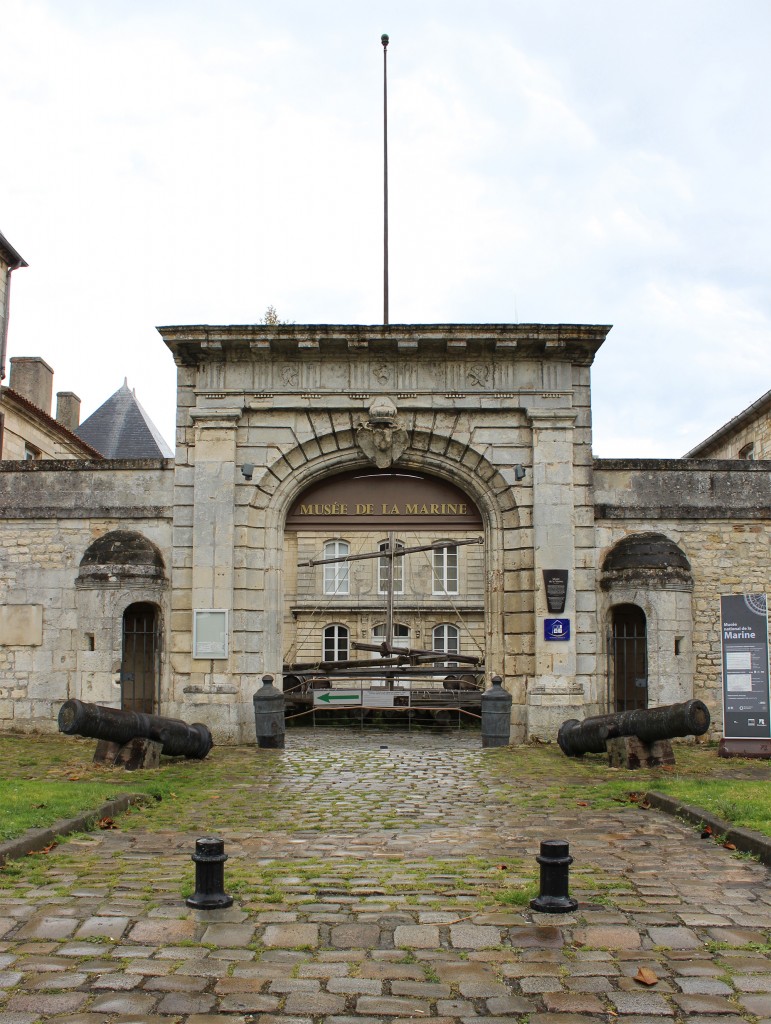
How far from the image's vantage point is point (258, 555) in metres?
14.4

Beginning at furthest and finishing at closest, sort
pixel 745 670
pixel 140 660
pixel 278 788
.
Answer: pixel 140 660 → pixel 745 670 → pixel 278 788

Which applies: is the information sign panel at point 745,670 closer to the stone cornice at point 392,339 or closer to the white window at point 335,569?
the stone cornice at point 392,339

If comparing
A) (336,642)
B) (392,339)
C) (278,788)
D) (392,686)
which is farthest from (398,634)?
(278,788)

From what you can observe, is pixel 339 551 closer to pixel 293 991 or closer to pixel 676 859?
pixel 676 859

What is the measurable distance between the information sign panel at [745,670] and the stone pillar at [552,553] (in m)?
2.36

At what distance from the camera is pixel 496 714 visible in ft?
43.7

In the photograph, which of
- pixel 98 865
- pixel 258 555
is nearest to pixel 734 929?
pixel 98 865

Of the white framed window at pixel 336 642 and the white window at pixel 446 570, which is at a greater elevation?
the white window at pixel 446 570

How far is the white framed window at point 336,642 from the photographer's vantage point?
27984mm

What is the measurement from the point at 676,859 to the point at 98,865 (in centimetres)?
344

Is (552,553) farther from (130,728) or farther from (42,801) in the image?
(42,801)

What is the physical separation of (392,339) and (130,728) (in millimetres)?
6555

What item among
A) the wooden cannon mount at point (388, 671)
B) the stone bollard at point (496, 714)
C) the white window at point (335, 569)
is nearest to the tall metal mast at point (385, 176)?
the stone bollard at point (496, 714)

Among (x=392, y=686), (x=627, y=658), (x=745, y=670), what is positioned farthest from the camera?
(x=392, y=686)
